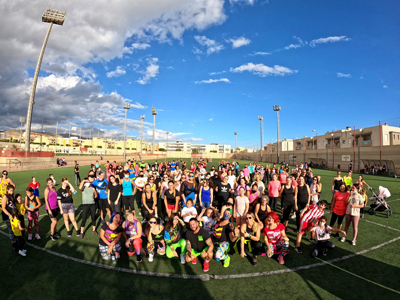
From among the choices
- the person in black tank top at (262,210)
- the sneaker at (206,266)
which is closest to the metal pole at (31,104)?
the sneaker at (206,266)

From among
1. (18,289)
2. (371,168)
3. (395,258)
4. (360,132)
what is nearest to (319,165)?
(371,168)

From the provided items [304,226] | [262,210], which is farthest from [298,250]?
[262,210]

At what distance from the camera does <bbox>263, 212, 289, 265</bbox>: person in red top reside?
5066 mm

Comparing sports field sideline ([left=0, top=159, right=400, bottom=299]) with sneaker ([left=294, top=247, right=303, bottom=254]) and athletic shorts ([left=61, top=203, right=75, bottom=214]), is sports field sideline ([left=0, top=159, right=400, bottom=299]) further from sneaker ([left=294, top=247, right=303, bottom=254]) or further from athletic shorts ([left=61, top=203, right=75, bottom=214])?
athletic shorts ([left=61, top=203, right=75, bottom=214])

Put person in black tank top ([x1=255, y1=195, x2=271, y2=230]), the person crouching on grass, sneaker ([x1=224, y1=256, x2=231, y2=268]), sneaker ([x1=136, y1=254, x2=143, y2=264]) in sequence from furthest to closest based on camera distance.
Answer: person in black tank top ([x1=255, y1=195, x2=271, y2=230]) → the person crouching on grass → sneaker ([x1=136, y1=254, x2=143, y2=264]) → sneaker ([x1=224, y1=256, x2=231, y2=268])

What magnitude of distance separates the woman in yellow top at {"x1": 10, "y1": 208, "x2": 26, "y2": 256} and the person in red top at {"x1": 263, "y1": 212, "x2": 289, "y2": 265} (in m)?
6.05

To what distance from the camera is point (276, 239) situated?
16.8 feet

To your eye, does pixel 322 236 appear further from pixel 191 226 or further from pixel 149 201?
pixel 149 201

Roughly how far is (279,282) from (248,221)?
55.4 inches

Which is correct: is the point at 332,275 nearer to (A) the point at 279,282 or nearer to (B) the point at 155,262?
(A) the point at 279,282

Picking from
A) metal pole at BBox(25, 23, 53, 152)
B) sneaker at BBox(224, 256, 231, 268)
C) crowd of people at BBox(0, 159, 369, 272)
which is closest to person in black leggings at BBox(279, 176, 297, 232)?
crowd of people at BBox(0, 159, 369, 272)

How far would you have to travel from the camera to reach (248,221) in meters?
5.30

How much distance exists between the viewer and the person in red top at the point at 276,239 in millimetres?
5066

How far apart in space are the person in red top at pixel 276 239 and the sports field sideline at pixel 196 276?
0.25 meters
